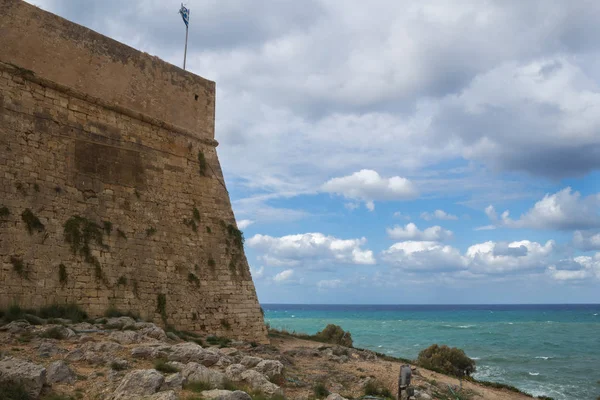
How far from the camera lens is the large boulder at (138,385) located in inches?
221

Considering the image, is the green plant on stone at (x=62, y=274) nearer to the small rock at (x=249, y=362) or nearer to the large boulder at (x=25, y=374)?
the large boulder at (x=25, y=374)

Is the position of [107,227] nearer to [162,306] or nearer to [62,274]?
[62,274]

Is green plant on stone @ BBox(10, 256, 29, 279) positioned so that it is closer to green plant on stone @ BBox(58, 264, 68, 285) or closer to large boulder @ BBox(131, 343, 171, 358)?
green plant on stone @ BBox(58, 264, 68, 285)

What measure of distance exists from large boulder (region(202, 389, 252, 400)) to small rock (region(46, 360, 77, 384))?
5.51ft

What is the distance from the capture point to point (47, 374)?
604 centimetres

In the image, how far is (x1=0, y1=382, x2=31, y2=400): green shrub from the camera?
17.0 feet

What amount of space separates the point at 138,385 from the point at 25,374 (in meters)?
1.26

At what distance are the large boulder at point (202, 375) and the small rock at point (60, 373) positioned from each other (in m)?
1.31

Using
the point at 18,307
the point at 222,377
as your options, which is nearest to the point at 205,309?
the point at 18,307

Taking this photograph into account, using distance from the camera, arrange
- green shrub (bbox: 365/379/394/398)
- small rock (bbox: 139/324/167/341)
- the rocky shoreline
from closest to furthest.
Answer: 1. the rocky shoreline
2. green shrub (bbox: 365/379/394/398)
3. small rock (bbox: 139/324/167/341)

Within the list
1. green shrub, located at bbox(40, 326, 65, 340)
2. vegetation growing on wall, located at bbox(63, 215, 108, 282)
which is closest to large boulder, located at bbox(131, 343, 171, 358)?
green shrub, located at bbox(40, 326, 65, 340)

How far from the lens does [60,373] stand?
6105 millimetres

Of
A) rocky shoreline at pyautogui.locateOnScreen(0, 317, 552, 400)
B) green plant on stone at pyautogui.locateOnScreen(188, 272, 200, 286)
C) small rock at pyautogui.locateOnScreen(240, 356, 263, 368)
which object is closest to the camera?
rocky shoreline at pyautogui.locateOnScreen(0, 317, 552, 400)

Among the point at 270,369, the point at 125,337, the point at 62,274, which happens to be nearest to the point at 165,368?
the point at 270,369
